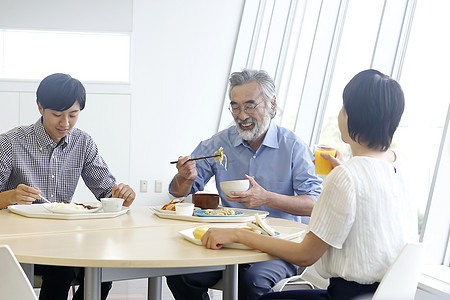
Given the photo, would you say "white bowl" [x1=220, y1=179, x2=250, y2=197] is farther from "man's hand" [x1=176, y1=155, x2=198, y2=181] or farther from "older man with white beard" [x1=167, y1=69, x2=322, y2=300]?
"man's hand" [x1=176, y1=155, x2=198, y2=181]

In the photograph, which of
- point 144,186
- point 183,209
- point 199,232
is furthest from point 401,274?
point 144,186

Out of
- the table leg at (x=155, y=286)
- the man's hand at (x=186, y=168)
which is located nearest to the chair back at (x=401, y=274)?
the table leg at (x=155, y=286)

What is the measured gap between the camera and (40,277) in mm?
2125

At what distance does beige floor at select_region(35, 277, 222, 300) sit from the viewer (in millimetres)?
3365

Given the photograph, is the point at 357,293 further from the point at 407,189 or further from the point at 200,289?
the point at 200,289

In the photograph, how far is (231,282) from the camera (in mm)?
1875

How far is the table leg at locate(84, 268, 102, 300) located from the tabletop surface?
56mm

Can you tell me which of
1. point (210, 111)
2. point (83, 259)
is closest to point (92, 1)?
point (210, 111)

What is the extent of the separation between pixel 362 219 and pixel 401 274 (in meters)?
0.17

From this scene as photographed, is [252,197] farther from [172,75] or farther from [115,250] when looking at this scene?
[172,75]

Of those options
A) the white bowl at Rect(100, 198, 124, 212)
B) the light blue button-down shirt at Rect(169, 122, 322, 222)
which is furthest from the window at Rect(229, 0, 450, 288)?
the white bowl at Rect(100, 198, 124, 212)

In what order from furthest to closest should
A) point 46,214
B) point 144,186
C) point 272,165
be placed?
point 144,186 → point 272,165 → point 46,214

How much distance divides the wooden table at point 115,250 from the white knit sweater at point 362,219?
0.67 feet

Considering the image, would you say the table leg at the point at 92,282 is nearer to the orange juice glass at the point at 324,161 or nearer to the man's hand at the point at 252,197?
the man's hand at the point at 252,197
